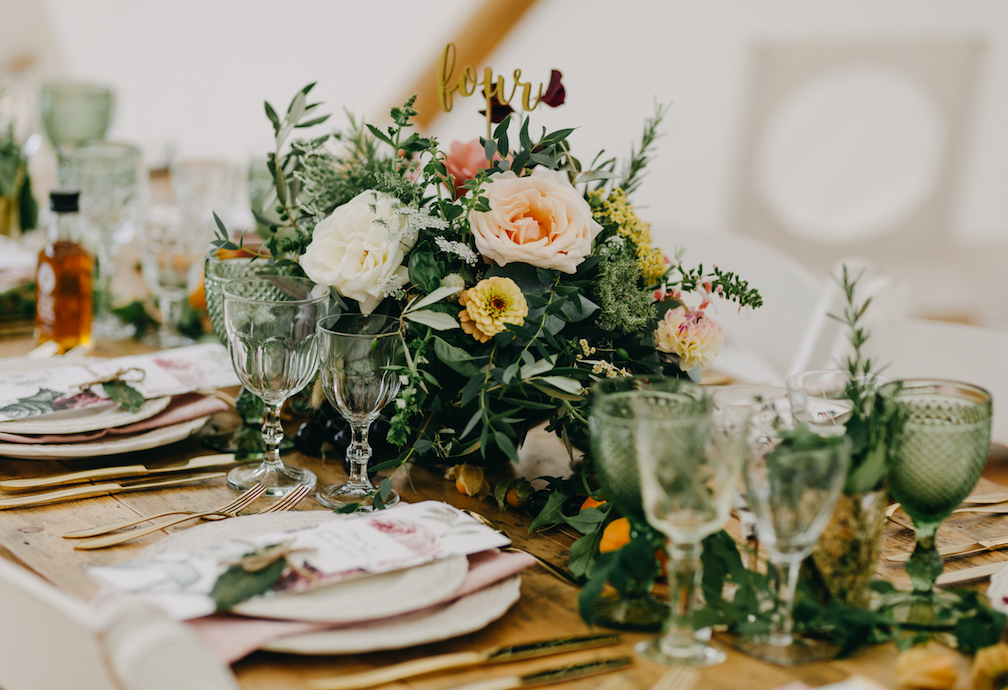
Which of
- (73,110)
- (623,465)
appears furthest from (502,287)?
(73,110)

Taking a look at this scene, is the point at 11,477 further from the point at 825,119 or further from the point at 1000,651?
the point at 825,119

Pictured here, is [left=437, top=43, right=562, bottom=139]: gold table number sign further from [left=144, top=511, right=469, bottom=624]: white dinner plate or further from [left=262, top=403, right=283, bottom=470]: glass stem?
[left=144, top=511, right=469, bottom=624]: white dinner plate

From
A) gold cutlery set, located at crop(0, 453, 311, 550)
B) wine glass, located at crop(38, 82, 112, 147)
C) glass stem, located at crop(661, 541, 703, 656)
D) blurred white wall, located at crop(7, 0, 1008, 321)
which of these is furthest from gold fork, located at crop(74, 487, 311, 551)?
blurred white wall, located at crop(7, 0, 1008, 321)

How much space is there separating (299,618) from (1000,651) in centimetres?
50

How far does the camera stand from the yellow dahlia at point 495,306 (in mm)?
932

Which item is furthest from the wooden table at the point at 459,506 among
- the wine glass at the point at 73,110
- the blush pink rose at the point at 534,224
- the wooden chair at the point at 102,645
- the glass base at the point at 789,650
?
the wine glass at the point at 73,110

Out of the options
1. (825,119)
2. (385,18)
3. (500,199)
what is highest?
(385,18)

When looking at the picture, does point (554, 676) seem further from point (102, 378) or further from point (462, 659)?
point (102, 378)

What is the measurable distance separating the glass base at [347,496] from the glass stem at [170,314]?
67 cm

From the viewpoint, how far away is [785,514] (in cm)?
68

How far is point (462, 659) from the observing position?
27.8 inches

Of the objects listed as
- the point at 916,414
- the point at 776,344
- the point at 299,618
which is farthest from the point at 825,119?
the point at 299,618

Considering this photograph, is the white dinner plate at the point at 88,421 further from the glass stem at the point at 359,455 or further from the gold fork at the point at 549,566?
the gold fork at the point at 549,566

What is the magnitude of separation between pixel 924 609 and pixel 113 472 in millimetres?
807
